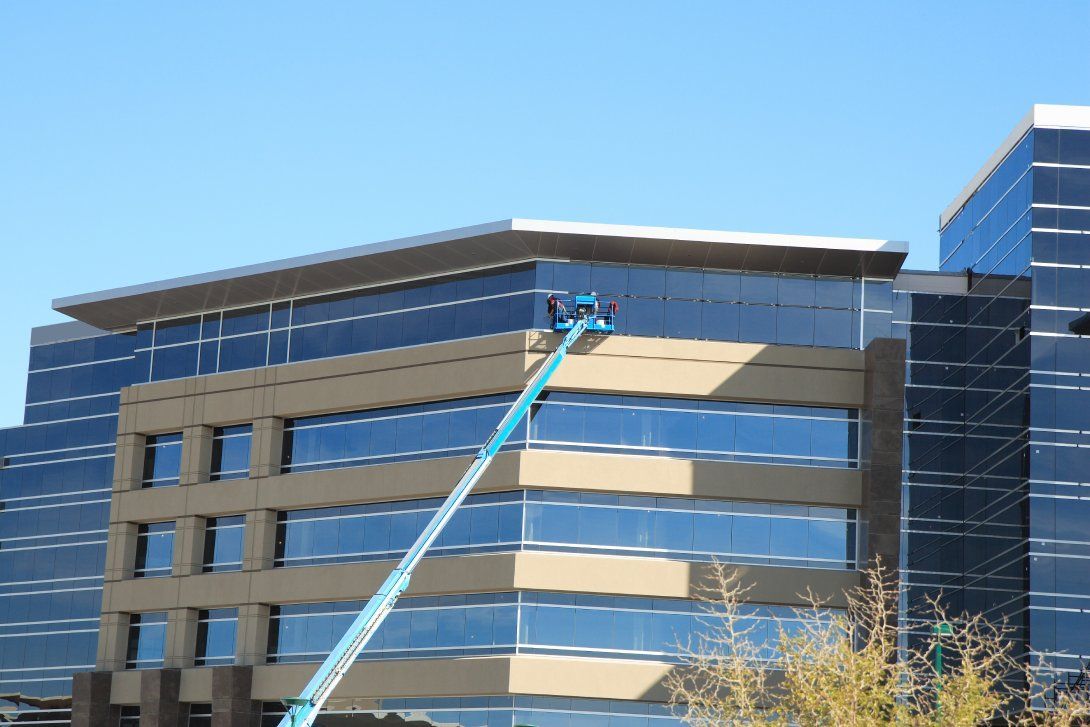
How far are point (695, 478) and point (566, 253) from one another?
28.1 feet

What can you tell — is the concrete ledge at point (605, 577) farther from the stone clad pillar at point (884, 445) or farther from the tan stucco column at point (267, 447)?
the tan stucco column at point (267, 447)

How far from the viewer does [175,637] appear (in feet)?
198

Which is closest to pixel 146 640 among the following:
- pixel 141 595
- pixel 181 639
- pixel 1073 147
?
pixel 141 595

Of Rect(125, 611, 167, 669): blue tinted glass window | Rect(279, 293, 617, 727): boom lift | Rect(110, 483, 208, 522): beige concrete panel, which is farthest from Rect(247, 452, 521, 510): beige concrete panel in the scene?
Rect(125, 611, 167, 669): blue tinted glass window

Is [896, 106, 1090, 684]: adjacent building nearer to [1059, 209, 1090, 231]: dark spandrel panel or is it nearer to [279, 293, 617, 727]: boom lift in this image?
[1059, 209, 1090, 231]: dark spandrel panel

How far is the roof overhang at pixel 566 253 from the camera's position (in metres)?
54.6

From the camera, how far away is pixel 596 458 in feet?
179

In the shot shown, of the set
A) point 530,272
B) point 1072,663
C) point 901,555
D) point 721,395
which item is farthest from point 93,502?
point 1072,663

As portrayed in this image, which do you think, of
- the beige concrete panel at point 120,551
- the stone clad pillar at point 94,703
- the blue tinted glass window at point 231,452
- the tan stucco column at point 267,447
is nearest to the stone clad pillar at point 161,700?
the stone clad pillar at point 94,703

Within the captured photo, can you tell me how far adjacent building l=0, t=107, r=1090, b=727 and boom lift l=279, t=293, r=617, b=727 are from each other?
87 cm

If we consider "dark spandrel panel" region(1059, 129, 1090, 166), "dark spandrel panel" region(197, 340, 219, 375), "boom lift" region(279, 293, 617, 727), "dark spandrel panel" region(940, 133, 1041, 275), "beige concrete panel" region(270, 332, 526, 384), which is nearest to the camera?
"boom lift" region(279, 293, 617, 727)

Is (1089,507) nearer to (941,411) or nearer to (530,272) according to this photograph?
(941,411)

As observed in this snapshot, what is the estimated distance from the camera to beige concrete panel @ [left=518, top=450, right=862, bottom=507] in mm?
54375

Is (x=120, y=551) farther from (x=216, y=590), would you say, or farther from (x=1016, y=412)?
(x=1016, y=412)
